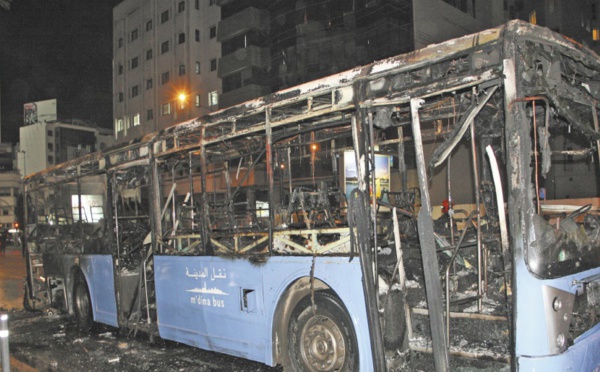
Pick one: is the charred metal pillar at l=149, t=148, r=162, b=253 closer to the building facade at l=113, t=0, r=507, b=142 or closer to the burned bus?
the burned bus

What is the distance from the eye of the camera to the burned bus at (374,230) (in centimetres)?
386

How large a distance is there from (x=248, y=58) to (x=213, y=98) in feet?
22.4

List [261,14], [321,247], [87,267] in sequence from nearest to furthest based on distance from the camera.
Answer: [321,247]
[87,267]
[261,14]

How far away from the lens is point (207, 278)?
21.8 ft

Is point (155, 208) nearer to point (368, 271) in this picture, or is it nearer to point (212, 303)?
point (212, 303)

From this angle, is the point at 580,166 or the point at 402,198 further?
the point at 580,166

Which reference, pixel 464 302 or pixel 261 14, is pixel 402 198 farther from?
pixel 261 14

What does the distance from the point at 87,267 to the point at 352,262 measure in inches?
254

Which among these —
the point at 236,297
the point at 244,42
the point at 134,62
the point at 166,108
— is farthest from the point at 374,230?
the point at 134,62

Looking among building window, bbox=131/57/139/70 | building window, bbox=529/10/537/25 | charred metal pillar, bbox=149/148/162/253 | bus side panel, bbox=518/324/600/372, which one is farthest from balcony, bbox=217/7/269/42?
bus side panel, bbox=518/324/600/372

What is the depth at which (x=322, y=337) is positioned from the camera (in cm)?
520

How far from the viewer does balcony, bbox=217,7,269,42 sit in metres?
38.9

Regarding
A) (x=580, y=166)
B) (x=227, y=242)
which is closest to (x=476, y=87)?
(x=227, y=242)

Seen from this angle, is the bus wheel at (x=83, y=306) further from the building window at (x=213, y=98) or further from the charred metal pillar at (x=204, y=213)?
the building window at (x=213, y=98)
